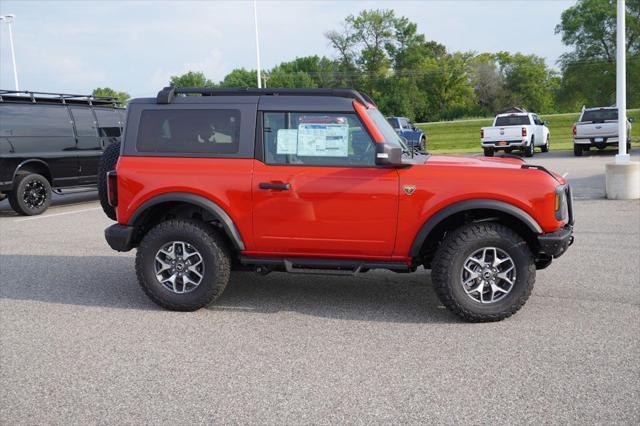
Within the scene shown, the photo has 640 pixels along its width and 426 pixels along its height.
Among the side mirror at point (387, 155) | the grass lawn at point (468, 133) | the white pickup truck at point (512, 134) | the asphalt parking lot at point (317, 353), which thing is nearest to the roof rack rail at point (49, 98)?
the asphalt parking lot at point (317, 353)

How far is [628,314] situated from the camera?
511 centimetres

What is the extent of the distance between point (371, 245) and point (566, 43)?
70125 millimetres

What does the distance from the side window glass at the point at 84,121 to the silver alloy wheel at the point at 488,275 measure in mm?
10270

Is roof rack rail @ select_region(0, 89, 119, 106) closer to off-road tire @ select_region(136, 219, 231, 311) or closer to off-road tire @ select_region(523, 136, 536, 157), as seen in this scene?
off-road tire @ select_region(136, 219, 231, 311)

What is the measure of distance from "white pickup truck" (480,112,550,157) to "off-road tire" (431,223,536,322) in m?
21.8

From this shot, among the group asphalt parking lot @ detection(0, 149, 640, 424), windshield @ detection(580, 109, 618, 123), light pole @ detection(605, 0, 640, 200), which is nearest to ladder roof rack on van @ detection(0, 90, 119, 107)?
asphalt parking lot @ detection(0, 149, 640, 424)

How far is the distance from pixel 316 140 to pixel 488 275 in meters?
1.80

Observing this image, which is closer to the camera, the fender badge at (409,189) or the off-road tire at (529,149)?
the fender badge at (409,189)

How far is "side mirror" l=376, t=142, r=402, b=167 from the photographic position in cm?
487

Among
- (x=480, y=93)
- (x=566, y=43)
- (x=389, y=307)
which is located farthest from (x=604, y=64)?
(x=389, y=307)

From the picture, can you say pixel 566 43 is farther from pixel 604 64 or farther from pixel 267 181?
pixel 267 181

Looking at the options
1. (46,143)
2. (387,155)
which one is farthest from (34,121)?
(387,155)

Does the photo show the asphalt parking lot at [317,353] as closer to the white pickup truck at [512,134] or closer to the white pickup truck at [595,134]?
the white pickup truck at [595,134]

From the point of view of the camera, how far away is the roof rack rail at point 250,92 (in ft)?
17.4
